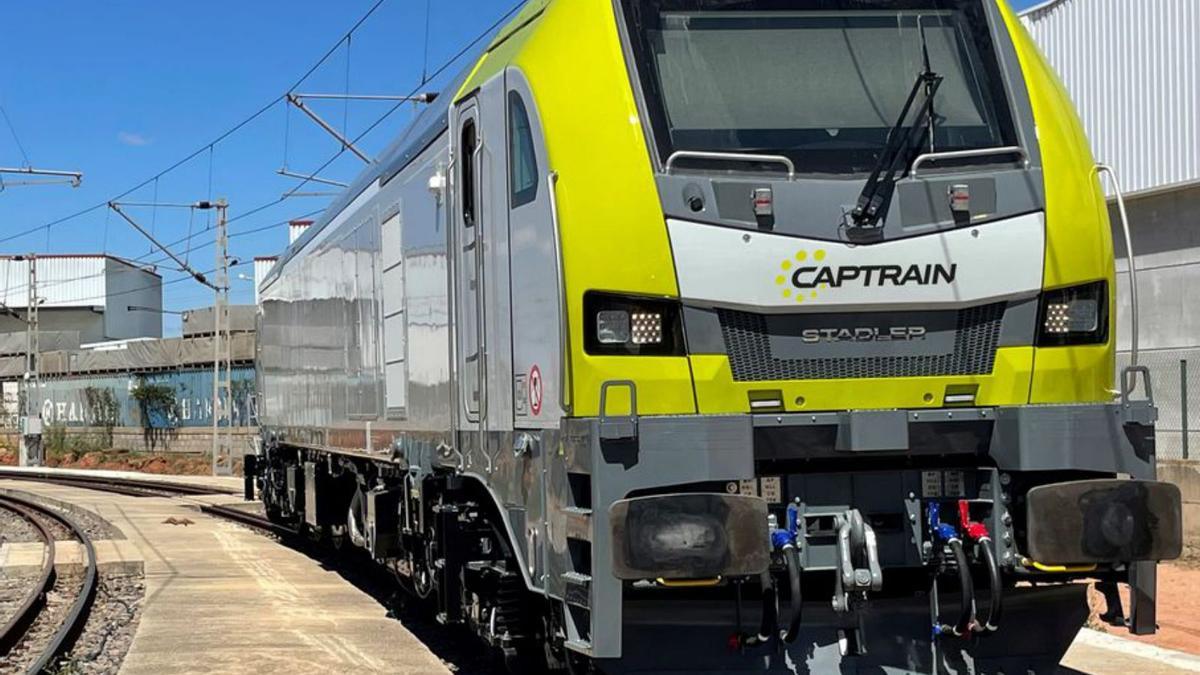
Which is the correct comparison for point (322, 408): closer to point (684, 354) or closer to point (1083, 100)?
point (684, 354)

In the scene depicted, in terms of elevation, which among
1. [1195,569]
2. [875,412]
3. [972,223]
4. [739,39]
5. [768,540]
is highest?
[739,39]

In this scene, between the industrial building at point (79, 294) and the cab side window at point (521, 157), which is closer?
the cab side window at point (521, 157)

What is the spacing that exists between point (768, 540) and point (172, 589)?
401 inches

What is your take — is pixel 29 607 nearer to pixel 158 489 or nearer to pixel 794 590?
pixel 794 590

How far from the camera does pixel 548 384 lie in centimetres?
635

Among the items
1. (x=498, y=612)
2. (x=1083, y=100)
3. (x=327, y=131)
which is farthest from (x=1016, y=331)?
(x=327, y=131)

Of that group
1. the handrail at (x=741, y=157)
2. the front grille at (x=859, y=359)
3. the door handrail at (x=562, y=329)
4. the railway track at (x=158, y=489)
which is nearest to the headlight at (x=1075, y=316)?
the front grille at (x=859, y=359)

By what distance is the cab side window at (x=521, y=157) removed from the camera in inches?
258

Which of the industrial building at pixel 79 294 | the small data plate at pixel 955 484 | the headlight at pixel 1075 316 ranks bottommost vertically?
the small data plate at pixel 955 484

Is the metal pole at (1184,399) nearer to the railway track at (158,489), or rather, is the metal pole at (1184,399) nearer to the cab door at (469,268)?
the cab door at (469,268)

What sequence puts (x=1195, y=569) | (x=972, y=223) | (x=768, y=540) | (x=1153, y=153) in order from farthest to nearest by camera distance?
(x=1153, y=153), (x=1195, y=569), (x=972, y=223), (x=768, y=540)

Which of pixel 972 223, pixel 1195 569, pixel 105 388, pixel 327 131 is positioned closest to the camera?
pixel 972 223

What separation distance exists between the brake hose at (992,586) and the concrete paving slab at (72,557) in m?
12.5

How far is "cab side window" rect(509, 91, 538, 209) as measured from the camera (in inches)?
258
